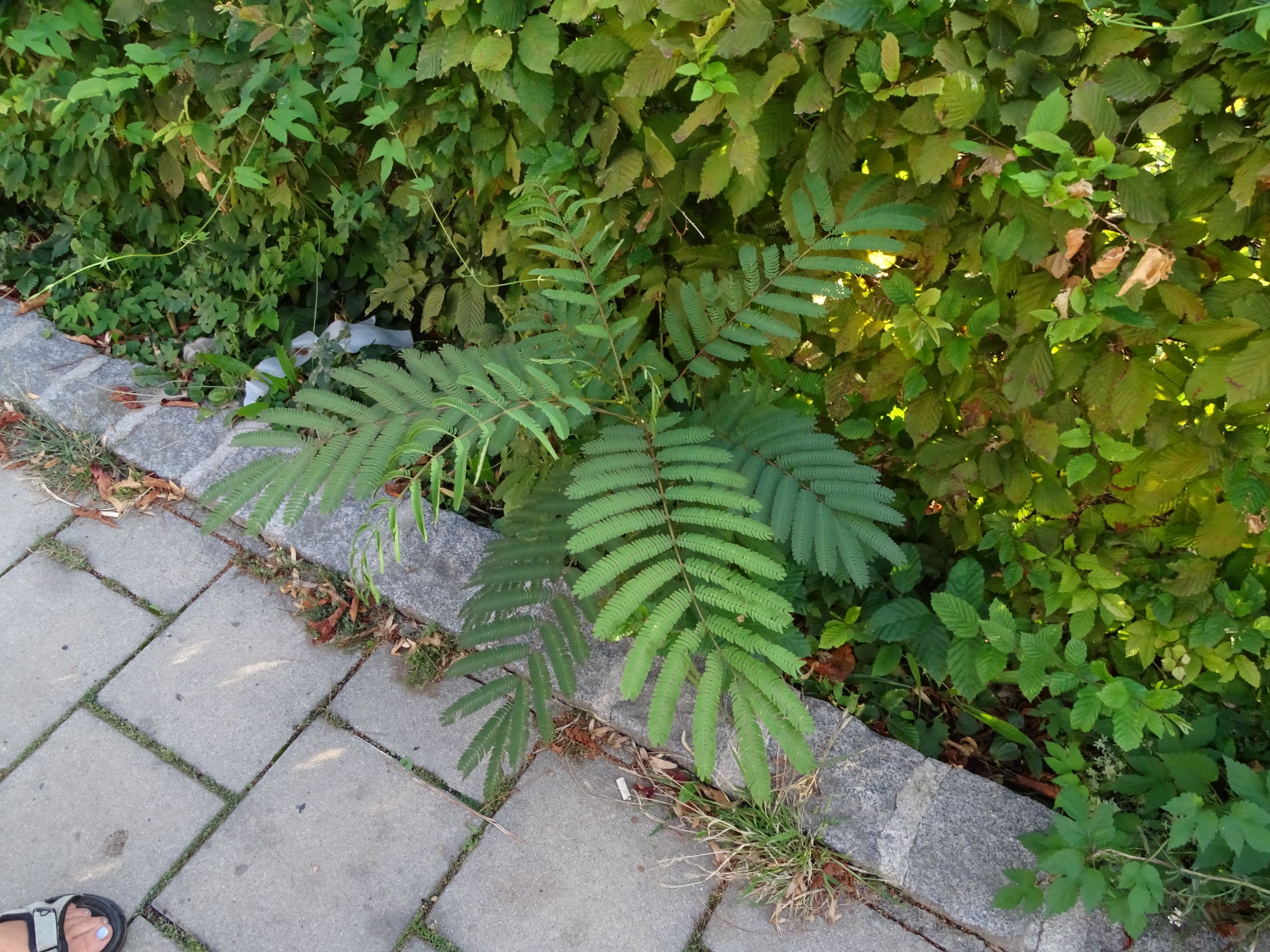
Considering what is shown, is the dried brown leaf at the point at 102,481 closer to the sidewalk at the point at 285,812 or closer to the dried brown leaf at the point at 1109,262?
the sidewalk at the point at 285,812

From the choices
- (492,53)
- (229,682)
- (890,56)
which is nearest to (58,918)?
(229,682)

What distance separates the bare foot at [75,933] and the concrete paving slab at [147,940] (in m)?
0.05

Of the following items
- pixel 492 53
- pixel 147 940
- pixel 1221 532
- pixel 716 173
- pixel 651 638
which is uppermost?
pixel 492 53

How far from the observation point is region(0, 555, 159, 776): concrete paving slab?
235 cm

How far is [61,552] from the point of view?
2721 millimetres

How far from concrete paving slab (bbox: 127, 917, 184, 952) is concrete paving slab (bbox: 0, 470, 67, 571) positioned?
1.40m

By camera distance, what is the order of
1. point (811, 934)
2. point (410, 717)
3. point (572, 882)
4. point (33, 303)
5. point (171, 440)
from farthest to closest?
point (33, 303), point (171, 440), point (410, 717), point (572, 882), point (811, 934)

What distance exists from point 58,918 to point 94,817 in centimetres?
28

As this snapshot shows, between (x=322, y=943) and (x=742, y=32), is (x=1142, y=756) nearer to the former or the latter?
(x=742, y=32)

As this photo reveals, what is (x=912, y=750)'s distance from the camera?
2.04m

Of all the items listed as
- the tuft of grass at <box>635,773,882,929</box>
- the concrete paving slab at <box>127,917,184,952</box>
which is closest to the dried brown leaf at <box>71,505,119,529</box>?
the concrete paving slab at <box>127,917,184,952</box>

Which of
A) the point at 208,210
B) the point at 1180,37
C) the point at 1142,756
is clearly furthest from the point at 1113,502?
the point at 208,210

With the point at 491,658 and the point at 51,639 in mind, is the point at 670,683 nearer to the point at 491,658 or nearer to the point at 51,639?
the point at 491,658

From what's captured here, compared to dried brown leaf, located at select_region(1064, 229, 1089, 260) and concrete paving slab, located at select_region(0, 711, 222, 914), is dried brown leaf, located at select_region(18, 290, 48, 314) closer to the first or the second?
concrete paving slab, located at select_region(0, 711, 222, 914)
